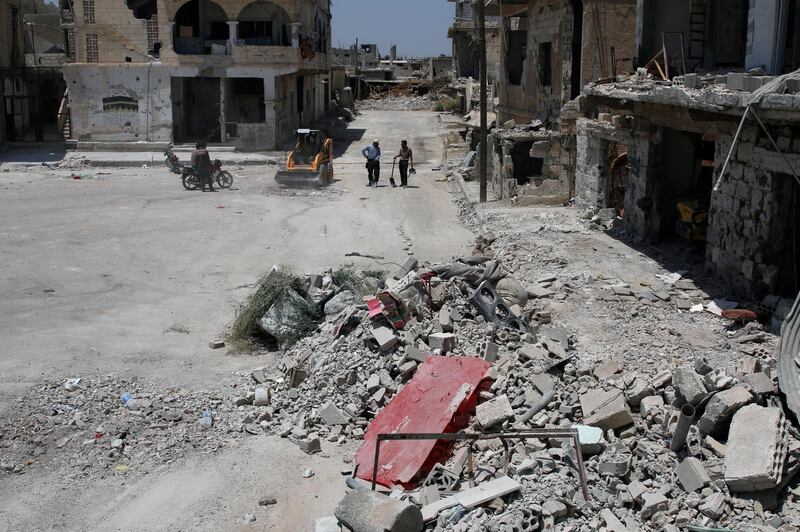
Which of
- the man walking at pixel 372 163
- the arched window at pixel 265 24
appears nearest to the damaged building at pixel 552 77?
the man walking at pixel 372 163

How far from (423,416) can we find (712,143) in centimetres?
954

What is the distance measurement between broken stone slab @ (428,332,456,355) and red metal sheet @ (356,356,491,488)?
0.48 m

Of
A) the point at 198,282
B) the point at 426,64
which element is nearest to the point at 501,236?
the point at 198,282

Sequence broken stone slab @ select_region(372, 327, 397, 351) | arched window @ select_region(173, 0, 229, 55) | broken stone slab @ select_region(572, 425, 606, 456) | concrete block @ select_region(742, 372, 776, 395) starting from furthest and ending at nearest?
arched window @ select_region(173, 0, 229, 55) < broken stone slab @ select_region(372, 327, 397, 351) < broken stone slab @ select_region(572, 425, 606, 456) < concrete block @ select_region(742, 372, 776, 395)

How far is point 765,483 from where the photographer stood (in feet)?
21.9

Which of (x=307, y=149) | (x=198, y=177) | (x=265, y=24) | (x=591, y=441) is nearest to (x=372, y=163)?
(x=307, y=149)

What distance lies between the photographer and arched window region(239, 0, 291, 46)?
117 ft

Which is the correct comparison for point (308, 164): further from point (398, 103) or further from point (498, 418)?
point (398, 103)

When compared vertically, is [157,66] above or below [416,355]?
above

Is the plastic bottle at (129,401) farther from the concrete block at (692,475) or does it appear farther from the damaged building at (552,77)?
the damaged building at (552,77)

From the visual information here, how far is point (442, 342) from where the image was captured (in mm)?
10695

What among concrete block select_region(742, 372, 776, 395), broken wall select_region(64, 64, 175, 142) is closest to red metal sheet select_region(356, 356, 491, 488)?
concrete block select_region(742, 372, 776, 395)

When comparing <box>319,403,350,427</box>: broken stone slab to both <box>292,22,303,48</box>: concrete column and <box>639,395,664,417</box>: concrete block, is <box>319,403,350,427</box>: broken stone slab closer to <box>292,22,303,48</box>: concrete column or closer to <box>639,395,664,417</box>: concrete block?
<box>639,395,664,417</box>: concrete block

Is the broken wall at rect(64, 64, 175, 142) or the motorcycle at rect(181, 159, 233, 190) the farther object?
the broken wall at rect(64, 64, 175, 142)
